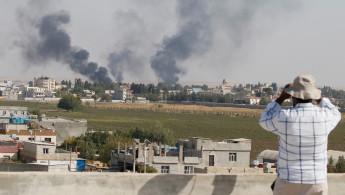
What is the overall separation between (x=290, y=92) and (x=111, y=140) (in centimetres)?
3432

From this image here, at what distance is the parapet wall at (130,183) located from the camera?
5.44m

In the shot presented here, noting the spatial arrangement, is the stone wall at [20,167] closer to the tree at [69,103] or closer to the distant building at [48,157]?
the distant building at [48,157]

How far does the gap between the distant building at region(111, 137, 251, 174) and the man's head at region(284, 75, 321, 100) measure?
18.4 m

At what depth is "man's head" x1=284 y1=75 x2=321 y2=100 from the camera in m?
4.80

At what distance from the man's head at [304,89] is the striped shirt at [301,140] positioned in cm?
6

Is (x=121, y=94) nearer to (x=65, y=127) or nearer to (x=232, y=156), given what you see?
(x=65, y=127)

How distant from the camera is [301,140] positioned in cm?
475

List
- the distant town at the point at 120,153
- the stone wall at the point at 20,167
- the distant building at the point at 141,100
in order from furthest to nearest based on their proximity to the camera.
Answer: the distant building at the point at 141,100 < the distant town at the point at 120,153 < the stone wall at the point at 20,167

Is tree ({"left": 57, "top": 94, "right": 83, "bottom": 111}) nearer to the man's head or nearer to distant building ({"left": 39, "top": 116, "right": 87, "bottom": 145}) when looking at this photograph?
distant building ({"left": 39, "top": 116, "right": 87, "bottom": 145})

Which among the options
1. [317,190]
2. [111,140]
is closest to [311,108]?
[317,190]

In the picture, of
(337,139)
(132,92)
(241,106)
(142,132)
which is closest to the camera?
(142,132)

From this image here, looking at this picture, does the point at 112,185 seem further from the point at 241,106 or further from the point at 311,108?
the point at 241,106

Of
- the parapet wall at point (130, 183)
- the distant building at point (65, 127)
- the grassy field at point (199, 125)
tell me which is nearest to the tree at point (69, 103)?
the grassy field at point (199, 125)

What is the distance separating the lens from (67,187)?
18.3 ft
